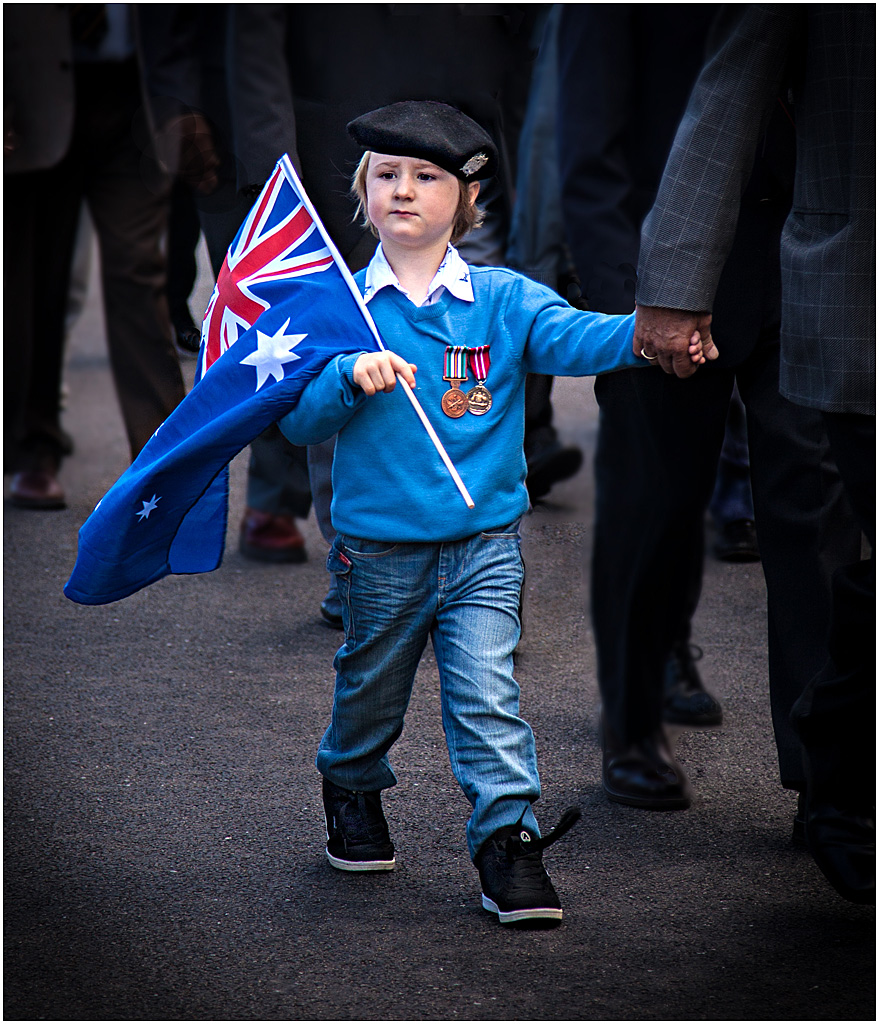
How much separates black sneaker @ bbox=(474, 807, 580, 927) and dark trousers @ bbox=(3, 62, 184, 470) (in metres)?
3.00

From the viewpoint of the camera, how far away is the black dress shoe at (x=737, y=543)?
4.93 m

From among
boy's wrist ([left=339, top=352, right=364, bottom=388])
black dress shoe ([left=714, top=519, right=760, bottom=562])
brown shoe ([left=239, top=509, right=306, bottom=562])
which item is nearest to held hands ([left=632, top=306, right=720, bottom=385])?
boy's wrist ([left=339, top=352, right=364, bottom=388])

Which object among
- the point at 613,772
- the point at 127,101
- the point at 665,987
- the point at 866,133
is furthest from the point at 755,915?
the point at 127,101

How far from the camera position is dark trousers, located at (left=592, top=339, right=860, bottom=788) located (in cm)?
292

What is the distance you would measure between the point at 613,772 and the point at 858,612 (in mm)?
871

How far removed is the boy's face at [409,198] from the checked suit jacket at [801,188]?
0.39 meters

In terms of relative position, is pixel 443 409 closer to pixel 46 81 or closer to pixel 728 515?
pixel 728 515

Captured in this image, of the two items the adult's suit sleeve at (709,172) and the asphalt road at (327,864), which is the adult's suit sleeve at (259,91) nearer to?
the asphalt road at (327,864)

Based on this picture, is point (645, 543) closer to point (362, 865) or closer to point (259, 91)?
point (362, 865)

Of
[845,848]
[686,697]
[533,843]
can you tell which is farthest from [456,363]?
[686,697]

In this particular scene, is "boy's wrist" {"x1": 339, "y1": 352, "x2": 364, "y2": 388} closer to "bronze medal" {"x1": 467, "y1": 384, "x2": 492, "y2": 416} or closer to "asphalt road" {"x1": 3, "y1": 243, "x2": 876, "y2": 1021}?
"bronze medal" {"x1": 467, "y1": 384, "x2": 492, "y2": 416}

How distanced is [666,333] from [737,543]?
95.6 inches

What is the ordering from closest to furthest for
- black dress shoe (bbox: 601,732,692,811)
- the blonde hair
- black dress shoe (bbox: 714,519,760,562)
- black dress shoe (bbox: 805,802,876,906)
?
black dress shoe (bbox: 805,802,876,906)
the blonde hair
black dress shoe (bbox: 601,732,692,811)
black dress shoe (bbox: 714,519,760,562)

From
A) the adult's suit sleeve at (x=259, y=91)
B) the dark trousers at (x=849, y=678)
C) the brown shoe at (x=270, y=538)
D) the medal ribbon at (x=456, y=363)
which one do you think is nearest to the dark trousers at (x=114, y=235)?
the brown shoe at (x=270, y=538)
